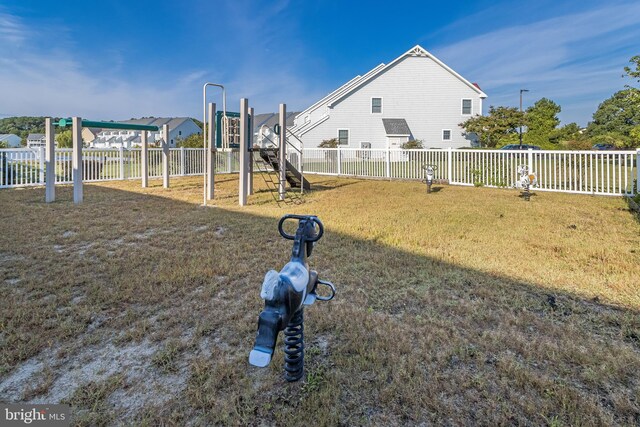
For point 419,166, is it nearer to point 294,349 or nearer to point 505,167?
point 505,167

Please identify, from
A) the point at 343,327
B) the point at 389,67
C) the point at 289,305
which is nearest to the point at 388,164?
the point at 343,327

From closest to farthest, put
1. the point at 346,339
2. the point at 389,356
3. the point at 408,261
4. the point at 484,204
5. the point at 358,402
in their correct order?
the point at 358,402 < the point at 389,356 < the point at 346,339 < the point at 408,261 < the point at 484,204

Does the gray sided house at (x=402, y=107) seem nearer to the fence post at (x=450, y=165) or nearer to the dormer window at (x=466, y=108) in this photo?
the dormer window at (x=466, y=108)

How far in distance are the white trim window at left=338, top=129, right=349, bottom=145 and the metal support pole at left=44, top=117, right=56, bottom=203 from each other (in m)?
19.4

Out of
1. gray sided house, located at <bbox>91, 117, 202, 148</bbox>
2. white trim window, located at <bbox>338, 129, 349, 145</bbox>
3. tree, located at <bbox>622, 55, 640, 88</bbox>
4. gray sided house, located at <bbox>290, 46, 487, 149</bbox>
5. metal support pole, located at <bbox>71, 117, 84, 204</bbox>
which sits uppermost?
gray sided house, located at <bbox>91, 117, 202, 148</bbox>

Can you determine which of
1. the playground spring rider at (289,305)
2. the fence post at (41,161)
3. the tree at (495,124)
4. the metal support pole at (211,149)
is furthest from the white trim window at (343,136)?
the playground spring rider at (289,305)

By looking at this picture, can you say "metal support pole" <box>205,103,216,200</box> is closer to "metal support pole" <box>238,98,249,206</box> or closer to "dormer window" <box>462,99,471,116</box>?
"metal support pole" <box>238,98,249,206</box>

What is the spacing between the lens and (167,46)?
854 inches

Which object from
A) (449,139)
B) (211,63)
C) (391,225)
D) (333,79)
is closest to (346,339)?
(391,225)

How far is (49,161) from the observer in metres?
7.79

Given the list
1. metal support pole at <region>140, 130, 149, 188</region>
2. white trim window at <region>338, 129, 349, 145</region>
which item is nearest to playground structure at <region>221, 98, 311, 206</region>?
metal support pole at <region>140, 130, 149, 188</region>

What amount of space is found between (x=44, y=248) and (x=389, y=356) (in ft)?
14.3

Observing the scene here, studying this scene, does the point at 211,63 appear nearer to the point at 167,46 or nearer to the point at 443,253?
the point at 167,46

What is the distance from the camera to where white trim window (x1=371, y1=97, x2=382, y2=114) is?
1013 inches
